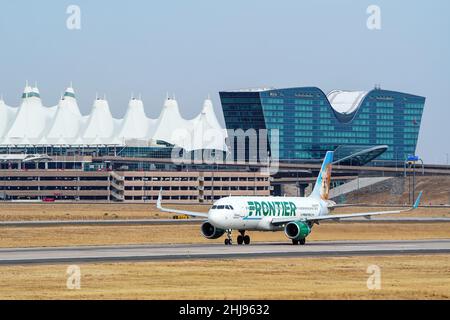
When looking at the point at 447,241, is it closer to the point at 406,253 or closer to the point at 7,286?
the point at 406,253

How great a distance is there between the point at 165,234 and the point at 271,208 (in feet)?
43.8

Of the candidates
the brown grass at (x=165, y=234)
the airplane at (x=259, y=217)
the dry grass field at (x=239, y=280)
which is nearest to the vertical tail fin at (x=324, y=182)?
the brown grass at (x=165, y=234)

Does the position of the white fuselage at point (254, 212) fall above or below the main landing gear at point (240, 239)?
above

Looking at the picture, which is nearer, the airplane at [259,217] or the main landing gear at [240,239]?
the airplane at [259,217]

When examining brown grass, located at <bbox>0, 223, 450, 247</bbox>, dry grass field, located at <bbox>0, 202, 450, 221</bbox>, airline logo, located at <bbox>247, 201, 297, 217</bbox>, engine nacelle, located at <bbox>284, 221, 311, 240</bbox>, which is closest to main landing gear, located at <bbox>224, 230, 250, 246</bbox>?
airline logo, located at <bbox>247, 201, 297, 217</bbox>

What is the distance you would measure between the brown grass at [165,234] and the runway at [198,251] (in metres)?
7.09

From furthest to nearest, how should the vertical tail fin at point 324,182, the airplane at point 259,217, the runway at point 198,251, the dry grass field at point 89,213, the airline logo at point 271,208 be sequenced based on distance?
the dry grass field at point 89,213 → the vertical tail fin at point 324,182 → the airline logo at point 271,208 → the airplane at point 259,217 → the runway at point 198,251

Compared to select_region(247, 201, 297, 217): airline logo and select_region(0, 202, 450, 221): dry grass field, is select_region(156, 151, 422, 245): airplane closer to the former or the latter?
select_region(247, 201, 297, 217): airline logo

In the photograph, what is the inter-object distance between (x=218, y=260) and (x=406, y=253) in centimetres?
1238

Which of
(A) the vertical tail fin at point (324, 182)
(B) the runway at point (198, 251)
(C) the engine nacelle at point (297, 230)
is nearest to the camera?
(B) the runway at point (198, 251)

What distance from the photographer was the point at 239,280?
4444 centimetres

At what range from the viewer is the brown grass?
76.0 m

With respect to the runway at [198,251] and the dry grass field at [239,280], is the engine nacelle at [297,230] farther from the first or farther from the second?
the dry grass field at [239,280]

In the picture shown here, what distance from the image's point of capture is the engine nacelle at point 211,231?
72500 mm
